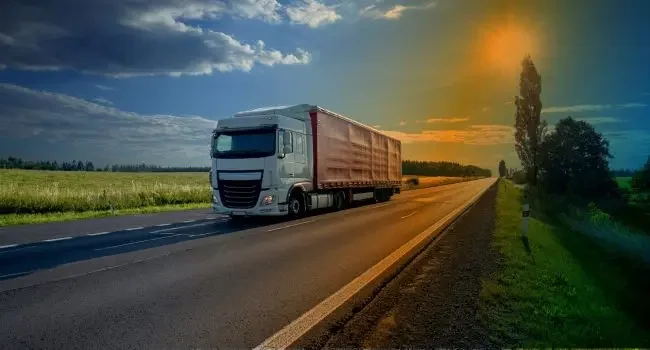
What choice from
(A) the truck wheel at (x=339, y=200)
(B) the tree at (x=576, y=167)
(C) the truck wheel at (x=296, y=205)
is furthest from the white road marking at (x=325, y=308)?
(B) the tree at (x=576, y=167)

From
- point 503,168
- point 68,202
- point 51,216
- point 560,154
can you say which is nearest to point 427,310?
point 51,216

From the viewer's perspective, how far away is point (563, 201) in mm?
50500

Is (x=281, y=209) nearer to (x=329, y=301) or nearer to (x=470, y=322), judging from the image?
(x=329, y=301)

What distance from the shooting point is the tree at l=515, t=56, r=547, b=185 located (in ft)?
157

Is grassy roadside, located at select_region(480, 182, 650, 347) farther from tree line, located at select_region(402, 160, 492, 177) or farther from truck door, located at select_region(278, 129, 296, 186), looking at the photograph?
tree line, located at select_region(402, 160, 492, 177)

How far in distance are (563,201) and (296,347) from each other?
5331 centimetres

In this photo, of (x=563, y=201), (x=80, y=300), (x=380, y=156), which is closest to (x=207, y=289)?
(x=80, y=300)

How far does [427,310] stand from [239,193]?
11.2 meters

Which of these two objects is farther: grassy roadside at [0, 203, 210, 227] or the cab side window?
grassy roadside at [0, 203, 210, 227]

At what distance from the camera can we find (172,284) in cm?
689

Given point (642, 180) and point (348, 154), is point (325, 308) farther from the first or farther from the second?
point (642, 180)

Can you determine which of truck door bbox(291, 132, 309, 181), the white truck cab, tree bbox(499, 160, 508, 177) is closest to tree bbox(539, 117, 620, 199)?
truck door bbox(291, 132, 309, 181)

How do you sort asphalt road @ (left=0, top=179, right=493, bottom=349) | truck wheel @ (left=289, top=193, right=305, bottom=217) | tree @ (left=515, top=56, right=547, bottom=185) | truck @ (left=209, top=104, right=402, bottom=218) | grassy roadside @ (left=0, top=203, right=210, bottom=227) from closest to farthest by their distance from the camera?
asphalt road @ (left=0, top=179, right=493, bottom=349) → truck @ (left=209, top=104, right=402, bottom=218) → truck wheel @ (left=289, top=193, right=305, bottom=217) → grassy roadside @ (left=0, top=203, right=210, bottom=227) → tree @ (left=515, top=56, right=547, bottom=185)

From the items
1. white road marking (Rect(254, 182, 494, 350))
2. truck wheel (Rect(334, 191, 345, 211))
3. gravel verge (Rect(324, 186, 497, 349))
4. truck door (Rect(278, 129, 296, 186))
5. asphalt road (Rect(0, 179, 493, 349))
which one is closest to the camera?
white road marking (Rect(254, 182, 494, 350))
